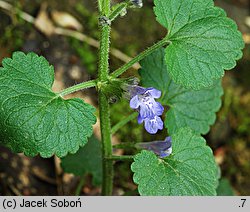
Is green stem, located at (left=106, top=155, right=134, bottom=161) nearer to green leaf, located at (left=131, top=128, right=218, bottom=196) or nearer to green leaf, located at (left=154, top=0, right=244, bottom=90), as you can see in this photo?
green leaf, located at (left=131, top=128, right=218, bottom=196)

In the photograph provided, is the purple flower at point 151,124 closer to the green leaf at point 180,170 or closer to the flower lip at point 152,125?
Answer: the flower lip at point 152,125

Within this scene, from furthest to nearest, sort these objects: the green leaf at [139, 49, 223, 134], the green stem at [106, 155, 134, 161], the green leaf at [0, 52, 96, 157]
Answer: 1. the green leaf at [139, 49, 223, 134]
2. the green stem at [106, 155, 134, 161]
3. the green leaf at [0, 52, 96, 157]

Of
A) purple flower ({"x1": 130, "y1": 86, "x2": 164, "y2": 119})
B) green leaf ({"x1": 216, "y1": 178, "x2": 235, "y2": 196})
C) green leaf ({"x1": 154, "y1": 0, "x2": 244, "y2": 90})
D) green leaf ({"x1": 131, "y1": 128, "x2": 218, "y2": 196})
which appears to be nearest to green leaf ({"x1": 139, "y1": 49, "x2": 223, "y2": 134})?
green leaf ({"x1": 131, "y1": 128, "x2": 218, "y2": 196})

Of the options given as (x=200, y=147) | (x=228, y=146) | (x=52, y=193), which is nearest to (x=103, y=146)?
(x=200, y=147)

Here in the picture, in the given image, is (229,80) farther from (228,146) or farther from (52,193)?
(52,193)
